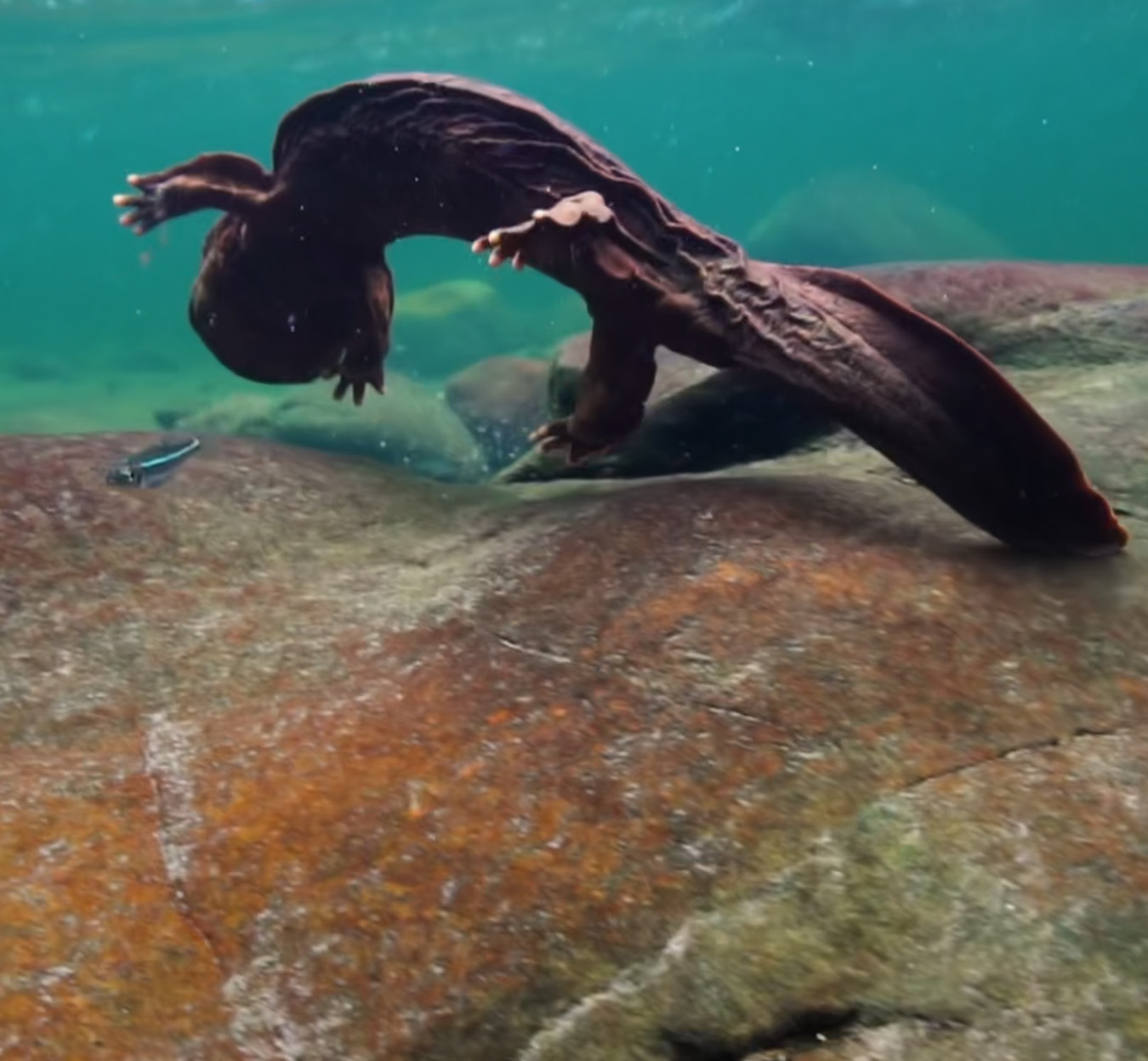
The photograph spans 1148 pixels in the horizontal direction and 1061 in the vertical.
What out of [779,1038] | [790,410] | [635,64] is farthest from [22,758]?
[635,64]

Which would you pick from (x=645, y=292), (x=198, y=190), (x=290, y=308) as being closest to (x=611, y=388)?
(x=645, y=292)

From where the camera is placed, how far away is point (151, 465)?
5.17 m

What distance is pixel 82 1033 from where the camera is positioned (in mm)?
2582

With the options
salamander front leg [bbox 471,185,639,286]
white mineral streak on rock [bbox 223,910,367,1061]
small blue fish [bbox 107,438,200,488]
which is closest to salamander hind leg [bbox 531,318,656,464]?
salamander front leg [bbox 471,185,639,286]

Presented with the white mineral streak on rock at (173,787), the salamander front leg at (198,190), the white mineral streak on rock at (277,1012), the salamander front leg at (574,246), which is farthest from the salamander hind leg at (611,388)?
the white mineral streak on rock at (277,1012)

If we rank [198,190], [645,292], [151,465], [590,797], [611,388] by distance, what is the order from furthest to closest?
[198,190] → [151,465] → [611,388] → [645,292] → [590,797]

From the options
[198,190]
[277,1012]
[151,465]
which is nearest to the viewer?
[277,1012]

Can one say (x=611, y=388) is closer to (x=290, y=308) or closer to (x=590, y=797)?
(x=590, y=797)

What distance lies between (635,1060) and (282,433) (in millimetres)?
13359

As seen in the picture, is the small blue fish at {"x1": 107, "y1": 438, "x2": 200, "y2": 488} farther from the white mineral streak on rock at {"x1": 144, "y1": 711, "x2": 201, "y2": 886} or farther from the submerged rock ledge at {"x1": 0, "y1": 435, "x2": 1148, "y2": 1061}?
the white mineral streak on rock at {"x1": 144, "y1": 711, "x2": 201, "y2": 886}

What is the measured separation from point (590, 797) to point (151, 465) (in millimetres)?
3110

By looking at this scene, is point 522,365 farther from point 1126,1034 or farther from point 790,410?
point 1126,1034

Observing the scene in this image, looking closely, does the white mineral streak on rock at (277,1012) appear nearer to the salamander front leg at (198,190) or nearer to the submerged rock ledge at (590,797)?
the submerged rock ledge at (590,797)

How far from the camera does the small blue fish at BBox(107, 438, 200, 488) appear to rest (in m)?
5.07
